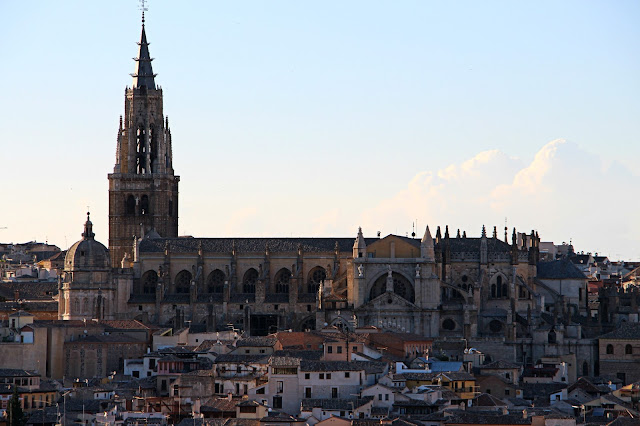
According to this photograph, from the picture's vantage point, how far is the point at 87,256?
13338 centimetres

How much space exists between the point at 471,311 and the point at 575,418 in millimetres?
36757

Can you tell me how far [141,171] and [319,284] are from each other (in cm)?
2500

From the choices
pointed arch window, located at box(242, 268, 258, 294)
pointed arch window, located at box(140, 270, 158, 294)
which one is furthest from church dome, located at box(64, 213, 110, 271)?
pointed arch window, located at box(242, 268, 258, 294)

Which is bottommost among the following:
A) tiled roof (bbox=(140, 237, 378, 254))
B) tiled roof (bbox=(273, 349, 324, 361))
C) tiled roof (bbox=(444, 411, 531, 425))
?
Result: tiled roof (bbox=(444, 411, 531, 425))

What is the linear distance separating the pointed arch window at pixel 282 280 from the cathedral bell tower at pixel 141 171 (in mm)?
15920

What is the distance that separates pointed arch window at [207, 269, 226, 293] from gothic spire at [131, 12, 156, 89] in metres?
21.6

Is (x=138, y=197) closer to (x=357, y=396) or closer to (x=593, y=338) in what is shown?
(x=593, y=338)

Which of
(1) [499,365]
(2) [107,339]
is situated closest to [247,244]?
(2) [107,339]

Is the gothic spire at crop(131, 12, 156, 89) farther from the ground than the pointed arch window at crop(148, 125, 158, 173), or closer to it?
farther from the ground

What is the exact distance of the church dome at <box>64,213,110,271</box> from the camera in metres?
133

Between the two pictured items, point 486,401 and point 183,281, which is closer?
point 486,401

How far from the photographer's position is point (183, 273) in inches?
5428

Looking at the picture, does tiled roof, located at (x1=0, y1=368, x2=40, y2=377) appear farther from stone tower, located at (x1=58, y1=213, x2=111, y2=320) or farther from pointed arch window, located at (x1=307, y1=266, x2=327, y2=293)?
pointed arch window, located at (x1=307, y1=266, x2=327, y2=293)

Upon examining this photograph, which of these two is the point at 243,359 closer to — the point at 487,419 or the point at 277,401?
the point at 277,401
